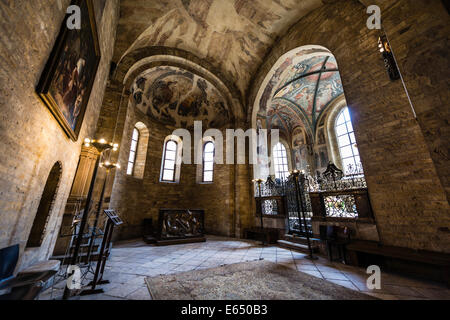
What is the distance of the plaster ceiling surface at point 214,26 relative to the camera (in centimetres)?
686

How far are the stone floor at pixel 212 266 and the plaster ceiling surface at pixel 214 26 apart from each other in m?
7.59

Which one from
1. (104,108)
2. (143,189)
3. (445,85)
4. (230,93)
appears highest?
(230,93)

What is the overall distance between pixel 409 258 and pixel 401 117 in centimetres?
311

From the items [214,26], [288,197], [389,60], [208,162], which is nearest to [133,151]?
[208,162]

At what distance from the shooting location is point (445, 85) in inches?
105

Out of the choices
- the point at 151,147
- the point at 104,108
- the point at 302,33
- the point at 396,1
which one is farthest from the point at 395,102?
the point at 151,147

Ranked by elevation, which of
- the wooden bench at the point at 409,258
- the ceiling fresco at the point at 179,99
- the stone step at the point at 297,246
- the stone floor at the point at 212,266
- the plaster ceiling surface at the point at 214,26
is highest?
the plaster ceiling surface at the point at 214,26

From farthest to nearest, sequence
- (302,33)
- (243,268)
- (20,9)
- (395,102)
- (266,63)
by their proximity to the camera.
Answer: (266,63)
(302,33)
(395,102)
(243,268)
(20,9)

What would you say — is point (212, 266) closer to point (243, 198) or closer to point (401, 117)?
point (243, 198)

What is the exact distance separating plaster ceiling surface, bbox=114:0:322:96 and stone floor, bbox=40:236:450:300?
24.9 feet

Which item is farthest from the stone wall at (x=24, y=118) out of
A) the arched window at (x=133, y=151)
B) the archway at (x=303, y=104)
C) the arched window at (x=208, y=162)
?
the arched window at (x=208, y=162)

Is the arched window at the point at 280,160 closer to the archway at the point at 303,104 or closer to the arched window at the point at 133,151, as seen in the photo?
the archway at the point at 303,104

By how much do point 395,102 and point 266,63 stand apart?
6558mm

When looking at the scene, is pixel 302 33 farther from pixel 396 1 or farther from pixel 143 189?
pixel 143 189
